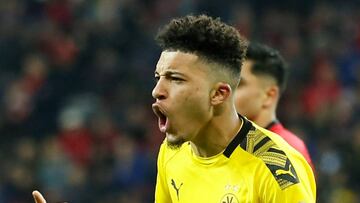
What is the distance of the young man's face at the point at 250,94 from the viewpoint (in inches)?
207

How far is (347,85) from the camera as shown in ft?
35.4

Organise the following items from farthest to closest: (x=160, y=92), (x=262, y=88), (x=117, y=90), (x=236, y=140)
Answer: (x=117, y=90) → (x=262, y=88) → (x=236, y=140) → (x=160, y=92)

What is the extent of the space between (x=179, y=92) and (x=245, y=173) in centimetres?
41

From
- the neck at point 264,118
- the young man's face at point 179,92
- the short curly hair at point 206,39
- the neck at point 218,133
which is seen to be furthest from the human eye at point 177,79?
the neck at point 264,118

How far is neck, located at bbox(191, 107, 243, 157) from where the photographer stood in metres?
3.71

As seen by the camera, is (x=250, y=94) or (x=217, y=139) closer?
(x=217, y=139)

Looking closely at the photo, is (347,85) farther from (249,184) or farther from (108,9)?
(249,184)

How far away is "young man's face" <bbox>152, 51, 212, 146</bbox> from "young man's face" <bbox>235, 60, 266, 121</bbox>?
5.31 feet

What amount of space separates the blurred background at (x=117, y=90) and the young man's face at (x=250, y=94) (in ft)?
13.3

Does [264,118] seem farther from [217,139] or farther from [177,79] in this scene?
[177,79]

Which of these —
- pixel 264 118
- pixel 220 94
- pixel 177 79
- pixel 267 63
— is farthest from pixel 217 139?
pixel 267 63

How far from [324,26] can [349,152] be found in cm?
281

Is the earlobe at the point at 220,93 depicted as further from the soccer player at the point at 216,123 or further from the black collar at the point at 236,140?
the black collar at the point at 236,140

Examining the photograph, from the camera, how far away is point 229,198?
11.8 ft
